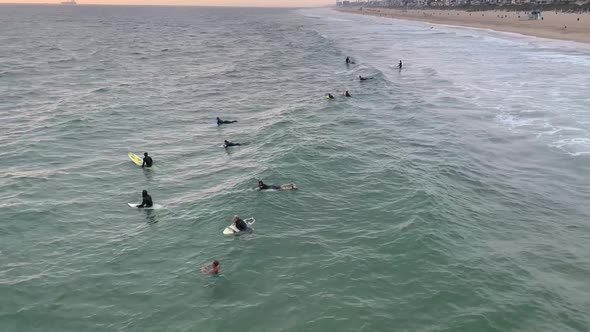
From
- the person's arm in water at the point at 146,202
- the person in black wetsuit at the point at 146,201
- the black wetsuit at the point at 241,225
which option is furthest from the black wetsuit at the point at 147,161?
the black wetsuit at the point at 241,225

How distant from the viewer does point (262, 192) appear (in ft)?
85.4

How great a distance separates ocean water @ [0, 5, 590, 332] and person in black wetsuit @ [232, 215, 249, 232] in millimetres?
684

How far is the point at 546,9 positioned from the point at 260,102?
471 ft

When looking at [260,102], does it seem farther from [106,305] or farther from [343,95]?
[106,305]

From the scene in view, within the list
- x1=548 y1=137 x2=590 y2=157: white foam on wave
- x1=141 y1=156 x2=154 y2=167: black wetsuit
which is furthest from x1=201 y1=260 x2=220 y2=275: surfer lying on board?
x1=548 y1=137 x2=590 y2=157: white foam on wave

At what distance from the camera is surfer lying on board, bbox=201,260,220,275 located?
18.1 meters

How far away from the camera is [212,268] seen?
60.0 feet

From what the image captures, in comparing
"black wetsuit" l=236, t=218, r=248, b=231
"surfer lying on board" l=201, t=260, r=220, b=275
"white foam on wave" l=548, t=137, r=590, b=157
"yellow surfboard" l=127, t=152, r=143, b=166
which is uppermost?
"white foam on wave" l=548, t=137, r=590, b=157

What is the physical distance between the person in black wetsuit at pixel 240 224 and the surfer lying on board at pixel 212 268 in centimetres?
316

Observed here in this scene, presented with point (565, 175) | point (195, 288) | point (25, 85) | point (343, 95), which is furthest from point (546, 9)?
point (195, 288)

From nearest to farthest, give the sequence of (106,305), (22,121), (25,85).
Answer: (106,305), (22,121), (25,85)

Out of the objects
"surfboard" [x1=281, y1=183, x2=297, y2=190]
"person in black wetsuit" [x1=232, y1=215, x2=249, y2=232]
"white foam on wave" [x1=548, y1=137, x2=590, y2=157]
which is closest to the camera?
"person in black wetsuit" [x1=232, y1=215, x2=249, y2=232]

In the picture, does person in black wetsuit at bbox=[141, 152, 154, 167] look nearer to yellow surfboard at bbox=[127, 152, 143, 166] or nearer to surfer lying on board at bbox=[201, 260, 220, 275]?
yellow surfboard at bbox=[127, 152, 143, 166]

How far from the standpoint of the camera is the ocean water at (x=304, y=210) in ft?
54.3
